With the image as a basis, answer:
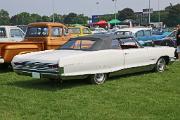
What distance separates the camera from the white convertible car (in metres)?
9.77

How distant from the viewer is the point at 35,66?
33.2 ft

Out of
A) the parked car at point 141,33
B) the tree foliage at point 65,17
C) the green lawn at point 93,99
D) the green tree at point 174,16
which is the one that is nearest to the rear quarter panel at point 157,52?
the green lawn at point 93,99

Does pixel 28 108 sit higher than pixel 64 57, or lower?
lower

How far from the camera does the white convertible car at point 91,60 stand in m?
→ 9.77

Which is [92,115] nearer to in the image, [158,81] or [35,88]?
[35,88]

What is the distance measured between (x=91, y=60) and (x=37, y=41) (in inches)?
189

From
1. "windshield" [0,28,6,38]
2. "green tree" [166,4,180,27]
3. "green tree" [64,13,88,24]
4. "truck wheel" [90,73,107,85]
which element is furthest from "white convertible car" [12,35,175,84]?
"green tree" [64,13,88,24]

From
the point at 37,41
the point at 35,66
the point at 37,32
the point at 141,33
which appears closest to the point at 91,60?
the point at 35,66

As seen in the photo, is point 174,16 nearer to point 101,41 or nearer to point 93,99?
point 101,41

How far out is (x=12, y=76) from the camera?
40.6 feet

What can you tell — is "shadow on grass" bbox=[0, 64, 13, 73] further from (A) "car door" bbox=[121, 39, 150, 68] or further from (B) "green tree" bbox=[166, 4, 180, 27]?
(B) "green tree" bbox=[166, 4, 180, 27]

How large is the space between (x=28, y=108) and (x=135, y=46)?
5050 millimetres

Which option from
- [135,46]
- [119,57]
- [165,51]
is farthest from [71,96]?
[165,51]

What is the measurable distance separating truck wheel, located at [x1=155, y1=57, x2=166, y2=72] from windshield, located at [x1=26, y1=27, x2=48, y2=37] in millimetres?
4416
